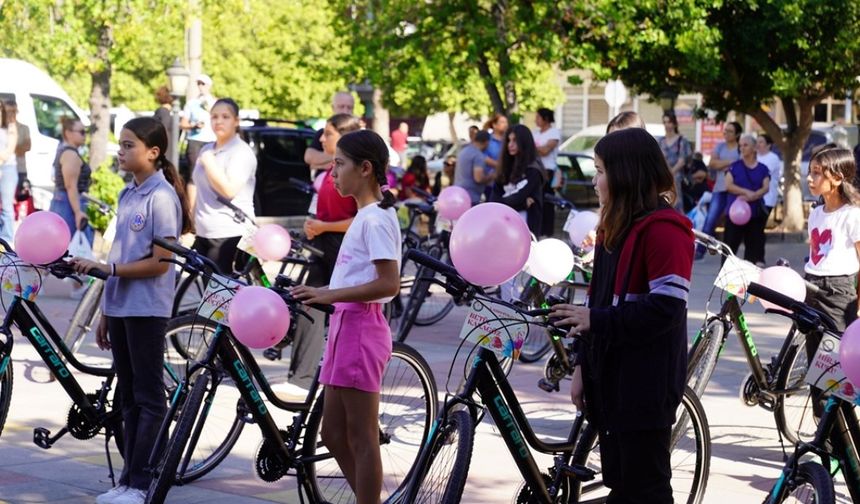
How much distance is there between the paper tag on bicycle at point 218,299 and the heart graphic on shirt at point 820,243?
331cm

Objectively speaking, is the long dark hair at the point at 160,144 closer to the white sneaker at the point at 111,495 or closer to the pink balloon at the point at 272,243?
the white sneaker at the point at 111,495

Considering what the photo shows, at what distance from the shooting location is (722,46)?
2311cm

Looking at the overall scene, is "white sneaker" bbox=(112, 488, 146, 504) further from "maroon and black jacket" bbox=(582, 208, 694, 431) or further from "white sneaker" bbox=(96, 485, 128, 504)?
"maroon and black jacket" bbox=(582, 208, 694, 431)

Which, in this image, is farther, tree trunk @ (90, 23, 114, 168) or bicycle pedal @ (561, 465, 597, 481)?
tree trunk @ (90, 23, 114, 168)

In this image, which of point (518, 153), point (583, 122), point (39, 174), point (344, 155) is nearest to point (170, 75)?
point (39, 174)

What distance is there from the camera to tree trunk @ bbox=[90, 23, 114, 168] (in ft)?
76.7

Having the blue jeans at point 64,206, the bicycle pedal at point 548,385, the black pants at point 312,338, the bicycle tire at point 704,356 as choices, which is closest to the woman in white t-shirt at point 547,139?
the blue jeans at point 64,206

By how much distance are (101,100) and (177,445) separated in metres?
19.9

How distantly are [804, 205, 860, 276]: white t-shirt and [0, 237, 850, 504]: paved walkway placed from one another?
1.09 m

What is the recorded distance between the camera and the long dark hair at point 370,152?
17.5 feet

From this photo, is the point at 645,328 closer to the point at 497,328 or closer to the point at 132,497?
the point at 497,328

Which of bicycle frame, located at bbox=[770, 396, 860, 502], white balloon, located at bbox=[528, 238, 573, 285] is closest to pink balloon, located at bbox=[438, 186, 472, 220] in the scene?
white balloon, located at bbox=[528, 238, 573, 285]

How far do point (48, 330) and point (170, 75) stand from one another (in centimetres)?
1618

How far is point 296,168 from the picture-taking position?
2145 centimetres
